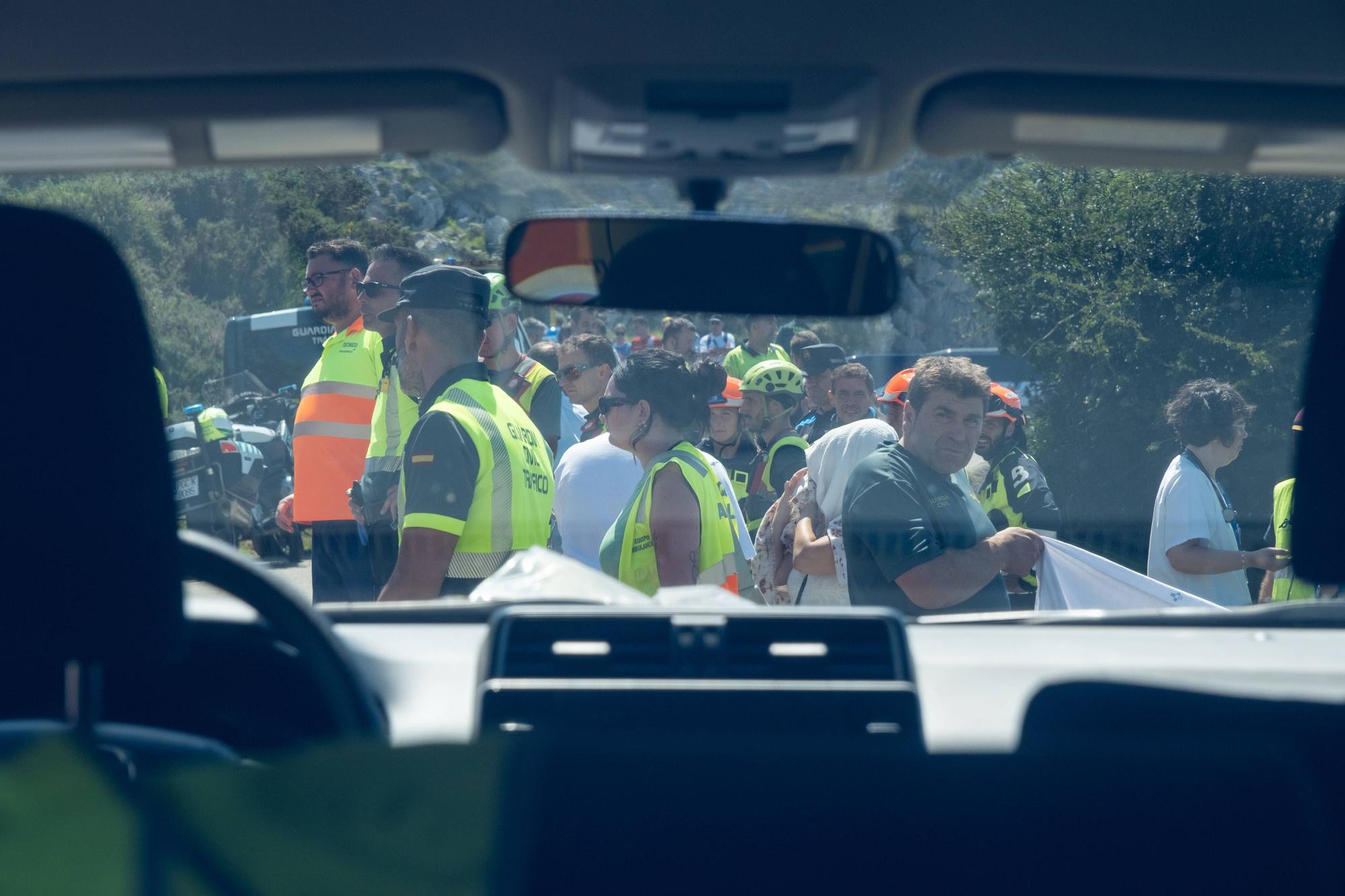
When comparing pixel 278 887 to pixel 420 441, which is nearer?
pixel 278 887

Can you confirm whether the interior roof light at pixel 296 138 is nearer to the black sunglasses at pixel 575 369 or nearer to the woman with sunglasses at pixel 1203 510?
the woman with sunglasses at pixel 1203 510

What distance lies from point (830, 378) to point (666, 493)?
2.41 meters

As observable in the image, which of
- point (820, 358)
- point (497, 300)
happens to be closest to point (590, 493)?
point (497, 300)

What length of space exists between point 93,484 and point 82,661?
8.1 inches

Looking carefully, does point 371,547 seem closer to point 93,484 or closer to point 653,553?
point 653,553

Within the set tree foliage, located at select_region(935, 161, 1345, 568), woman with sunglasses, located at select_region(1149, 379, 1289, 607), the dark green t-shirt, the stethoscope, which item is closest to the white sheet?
the dark green t-shirt

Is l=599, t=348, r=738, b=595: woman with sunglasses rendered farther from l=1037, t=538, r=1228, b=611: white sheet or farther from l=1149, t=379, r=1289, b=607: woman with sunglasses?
l=1149, t=379, r=1289, b=607: woman with sunglasses

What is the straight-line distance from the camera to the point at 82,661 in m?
1.56

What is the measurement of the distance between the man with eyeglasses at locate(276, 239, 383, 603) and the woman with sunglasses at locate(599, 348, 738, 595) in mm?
1659

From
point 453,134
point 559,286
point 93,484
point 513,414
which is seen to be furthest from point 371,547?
point 93,484

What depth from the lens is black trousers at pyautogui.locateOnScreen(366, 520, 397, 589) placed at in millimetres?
5118

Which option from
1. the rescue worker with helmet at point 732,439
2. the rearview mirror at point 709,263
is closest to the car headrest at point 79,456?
the rearview mirror at point 709,263

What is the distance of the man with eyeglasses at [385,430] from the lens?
16.9ft

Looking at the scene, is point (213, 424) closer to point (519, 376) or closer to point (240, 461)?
point (240, 461)
